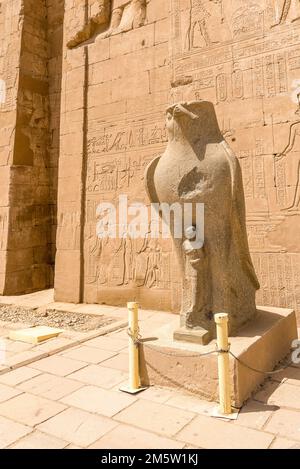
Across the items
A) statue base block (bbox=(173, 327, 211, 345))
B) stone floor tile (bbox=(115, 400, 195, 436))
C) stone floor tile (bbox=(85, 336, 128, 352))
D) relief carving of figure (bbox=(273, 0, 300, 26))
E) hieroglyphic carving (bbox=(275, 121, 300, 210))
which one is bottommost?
stone floor tile (bbox=(115, 400, 195, 436))

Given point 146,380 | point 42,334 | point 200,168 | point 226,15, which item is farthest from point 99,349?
point 226,15

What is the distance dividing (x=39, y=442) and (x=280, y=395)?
1.89m

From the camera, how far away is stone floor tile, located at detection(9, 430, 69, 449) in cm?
240

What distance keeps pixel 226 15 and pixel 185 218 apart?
448cm

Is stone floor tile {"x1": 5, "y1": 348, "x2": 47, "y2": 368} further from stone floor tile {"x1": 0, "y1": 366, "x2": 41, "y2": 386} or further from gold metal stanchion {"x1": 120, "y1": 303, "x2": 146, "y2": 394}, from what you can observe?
gold metal stanchion {"x1": 120, "y1": 303, "x2": 146, "y2": 394}

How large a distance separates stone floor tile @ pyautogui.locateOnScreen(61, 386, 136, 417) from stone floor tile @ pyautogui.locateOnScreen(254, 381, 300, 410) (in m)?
1.06

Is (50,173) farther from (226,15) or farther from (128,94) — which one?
(226,15)

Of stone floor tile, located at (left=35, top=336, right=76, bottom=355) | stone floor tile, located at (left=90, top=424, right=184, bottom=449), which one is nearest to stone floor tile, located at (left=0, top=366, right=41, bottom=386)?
stone floor tile, located at (left=35, top=336, right=76, bottom=355)

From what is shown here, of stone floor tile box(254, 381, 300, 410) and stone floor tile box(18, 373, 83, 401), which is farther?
stone floor tile box(18, 373, 83, 401)

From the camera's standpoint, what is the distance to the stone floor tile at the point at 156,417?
2566 millimetres

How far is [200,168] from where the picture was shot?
10.8ft

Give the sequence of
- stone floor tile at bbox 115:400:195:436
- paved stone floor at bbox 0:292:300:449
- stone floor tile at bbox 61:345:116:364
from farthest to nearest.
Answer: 1. stone floor tile at bbox 61:345:116:364
2. stone floor tile at bbox 115:400:195:436
3. paved stone floor at bbox 0:292:300:449

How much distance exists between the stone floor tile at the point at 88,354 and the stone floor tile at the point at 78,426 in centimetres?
117
